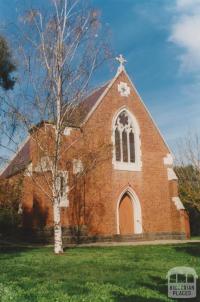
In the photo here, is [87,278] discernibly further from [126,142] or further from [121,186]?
[126,142]

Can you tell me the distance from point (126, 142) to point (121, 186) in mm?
3057

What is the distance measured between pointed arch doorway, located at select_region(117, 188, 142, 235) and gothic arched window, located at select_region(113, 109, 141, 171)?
175 centimetres

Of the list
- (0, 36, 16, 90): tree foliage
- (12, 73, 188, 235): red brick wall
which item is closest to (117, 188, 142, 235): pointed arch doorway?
(12, 73, 188, 235): red brick wall

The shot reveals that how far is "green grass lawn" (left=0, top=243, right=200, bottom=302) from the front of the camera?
7.10 metres

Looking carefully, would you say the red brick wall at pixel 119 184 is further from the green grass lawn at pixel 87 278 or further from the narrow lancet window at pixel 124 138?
the green grass lawn at pixel 87 278

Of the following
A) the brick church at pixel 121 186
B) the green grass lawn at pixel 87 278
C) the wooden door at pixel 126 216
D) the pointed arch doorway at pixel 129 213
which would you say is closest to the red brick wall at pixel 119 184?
the brick church at pixel 121 186

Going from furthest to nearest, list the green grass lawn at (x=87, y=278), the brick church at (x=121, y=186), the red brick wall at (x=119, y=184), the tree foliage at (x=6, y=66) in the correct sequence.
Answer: the red brick wall at (x=119, y=184) → the brick church at (x=121, y=186) → the tree foliage at (x=6, y=66) → the green grass lawn at (x=87, y=278)

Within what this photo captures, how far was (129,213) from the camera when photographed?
90.2 ft

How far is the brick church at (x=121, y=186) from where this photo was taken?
2439 centimetres

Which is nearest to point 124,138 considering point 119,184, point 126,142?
point 126,142

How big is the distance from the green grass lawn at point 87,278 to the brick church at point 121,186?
34.1ft

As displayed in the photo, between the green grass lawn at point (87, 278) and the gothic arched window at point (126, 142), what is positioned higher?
the gothic arched window at point (126, 142)

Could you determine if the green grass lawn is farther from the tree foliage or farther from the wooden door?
the wooden door

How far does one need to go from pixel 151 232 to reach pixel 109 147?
10.7m
